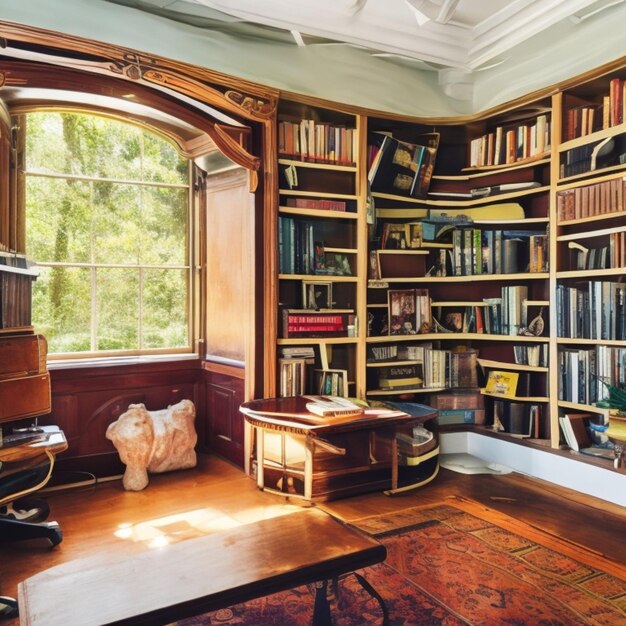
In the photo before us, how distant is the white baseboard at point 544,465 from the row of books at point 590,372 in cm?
45

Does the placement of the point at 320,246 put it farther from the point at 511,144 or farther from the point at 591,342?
the point at 591,342

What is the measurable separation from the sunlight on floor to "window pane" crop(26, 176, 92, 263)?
2047 millimetres

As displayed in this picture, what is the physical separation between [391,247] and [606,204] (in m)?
1.59

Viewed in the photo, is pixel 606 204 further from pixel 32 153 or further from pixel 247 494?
pixel 32 153

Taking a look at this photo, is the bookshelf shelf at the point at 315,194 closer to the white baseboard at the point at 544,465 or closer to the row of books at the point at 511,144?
the row of books at the point at 511,144

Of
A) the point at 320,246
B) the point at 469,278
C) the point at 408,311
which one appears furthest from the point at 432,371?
the point at 320,246

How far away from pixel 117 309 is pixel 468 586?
124 inches

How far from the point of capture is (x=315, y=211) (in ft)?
13.5

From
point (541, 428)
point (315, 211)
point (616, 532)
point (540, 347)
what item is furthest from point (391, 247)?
point (616, 532)

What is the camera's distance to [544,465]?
397 centimetres

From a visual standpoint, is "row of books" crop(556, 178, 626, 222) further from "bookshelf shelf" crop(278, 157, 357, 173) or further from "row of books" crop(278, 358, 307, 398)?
"row of books" crop(278, 358, 307, 398)

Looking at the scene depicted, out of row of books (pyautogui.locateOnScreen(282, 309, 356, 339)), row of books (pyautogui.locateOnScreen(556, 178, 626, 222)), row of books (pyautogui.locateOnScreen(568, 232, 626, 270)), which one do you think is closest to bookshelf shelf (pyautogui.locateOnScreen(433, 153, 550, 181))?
row of books (pyautogui.locateOnScreen(556, 178, 626, 222))

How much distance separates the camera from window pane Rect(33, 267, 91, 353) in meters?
4.01

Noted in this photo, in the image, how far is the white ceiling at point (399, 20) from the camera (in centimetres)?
354
